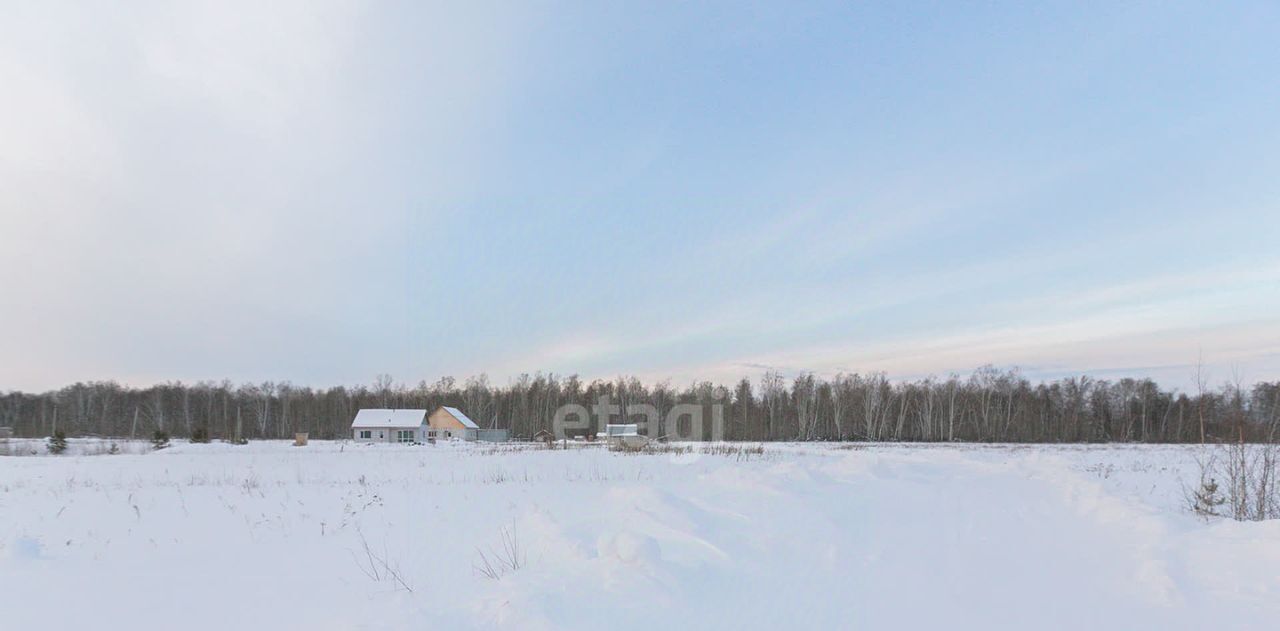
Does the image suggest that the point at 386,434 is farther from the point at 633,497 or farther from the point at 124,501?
the point at 633,497

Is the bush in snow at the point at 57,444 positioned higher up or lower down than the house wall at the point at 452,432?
higher up

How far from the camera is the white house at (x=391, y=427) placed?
5519cm

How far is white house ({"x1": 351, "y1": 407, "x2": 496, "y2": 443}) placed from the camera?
5528 cm

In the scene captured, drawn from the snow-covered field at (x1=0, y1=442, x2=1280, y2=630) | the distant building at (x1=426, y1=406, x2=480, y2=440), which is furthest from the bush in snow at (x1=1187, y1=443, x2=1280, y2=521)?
the distant building at (x1=426, y1=406, x2=480, y2=440)

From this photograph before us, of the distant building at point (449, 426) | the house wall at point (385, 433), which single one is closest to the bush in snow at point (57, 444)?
the house wall at point (385, 433)

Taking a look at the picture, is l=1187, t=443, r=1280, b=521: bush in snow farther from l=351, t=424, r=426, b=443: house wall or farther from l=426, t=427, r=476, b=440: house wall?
l=426, t=427, r=476, b=440: house wall

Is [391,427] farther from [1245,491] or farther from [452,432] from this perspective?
[1245,491]

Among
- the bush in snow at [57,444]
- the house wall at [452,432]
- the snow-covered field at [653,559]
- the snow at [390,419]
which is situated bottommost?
the house wall at [452,432]

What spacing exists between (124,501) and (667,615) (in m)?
12.5

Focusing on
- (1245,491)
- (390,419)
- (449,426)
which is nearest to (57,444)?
(390,419)

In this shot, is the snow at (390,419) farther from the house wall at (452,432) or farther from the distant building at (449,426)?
the house wall at (452,432)

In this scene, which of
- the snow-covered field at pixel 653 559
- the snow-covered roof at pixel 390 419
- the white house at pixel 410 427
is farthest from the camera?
the snow-covered roof at pixel 390 419

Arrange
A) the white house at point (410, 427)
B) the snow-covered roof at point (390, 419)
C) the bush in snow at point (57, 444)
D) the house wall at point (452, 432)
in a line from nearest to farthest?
the bush in snow at point (57, 444), the white house at point (410, 427), the snow-covered roof at point (390, 419), the house wall at point (452, 432)

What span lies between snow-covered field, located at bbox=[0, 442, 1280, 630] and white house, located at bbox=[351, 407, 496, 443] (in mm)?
44389
